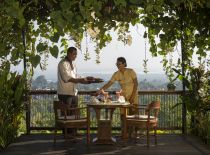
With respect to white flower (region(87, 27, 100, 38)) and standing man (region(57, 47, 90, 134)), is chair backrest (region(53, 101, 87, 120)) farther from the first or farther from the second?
white flower (region(87, 27, 100, 38))

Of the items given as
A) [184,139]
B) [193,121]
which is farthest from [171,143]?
[193,121]

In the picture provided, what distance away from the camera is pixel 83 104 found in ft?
32.2

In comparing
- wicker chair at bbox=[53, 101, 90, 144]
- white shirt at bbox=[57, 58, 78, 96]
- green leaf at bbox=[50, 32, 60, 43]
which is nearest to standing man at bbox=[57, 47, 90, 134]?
white shirt at bbox=[57, 58, 78, 96]

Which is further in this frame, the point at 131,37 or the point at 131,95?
the point at 131,37

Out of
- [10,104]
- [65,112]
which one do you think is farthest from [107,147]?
[10,104]

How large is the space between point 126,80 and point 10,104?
199cm

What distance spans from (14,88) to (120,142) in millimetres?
2037

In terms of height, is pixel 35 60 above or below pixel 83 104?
above

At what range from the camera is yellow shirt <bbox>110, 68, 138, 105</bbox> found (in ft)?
28.8

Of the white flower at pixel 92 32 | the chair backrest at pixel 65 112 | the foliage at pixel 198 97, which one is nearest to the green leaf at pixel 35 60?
the chair backrest at pixel 65 112

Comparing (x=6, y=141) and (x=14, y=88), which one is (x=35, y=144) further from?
(x=14, y=88)

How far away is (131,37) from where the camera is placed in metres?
9.79

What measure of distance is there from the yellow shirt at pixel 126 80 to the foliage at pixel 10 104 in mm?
1617

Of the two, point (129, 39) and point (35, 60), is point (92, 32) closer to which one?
→ point (129, 39)
